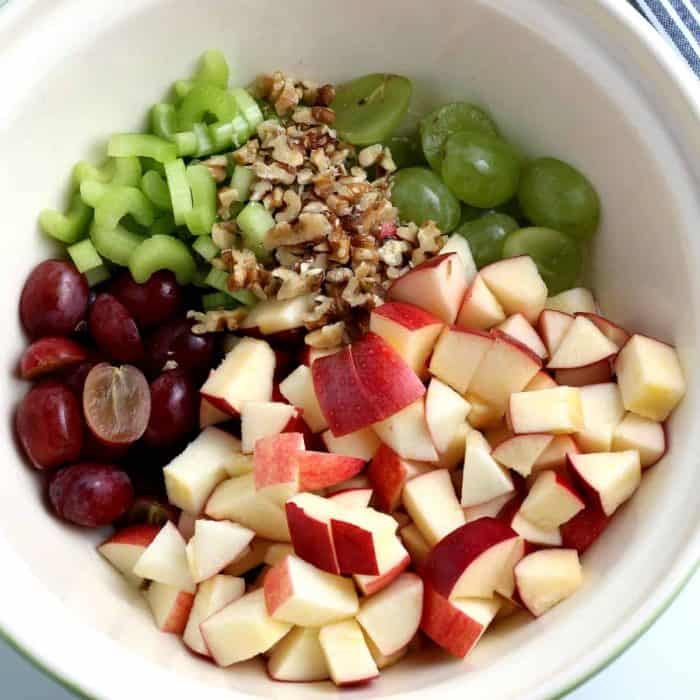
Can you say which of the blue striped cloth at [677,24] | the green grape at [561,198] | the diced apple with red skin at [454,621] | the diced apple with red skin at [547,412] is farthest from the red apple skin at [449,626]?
the blue striped cloth at [677,24]

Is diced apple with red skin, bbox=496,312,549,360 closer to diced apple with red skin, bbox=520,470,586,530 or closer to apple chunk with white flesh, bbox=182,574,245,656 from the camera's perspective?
diced apple with red skin, bbox=520,470,586,530

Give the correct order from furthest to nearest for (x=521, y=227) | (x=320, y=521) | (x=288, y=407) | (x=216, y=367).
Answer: (x=521, y=227) < (x=216, y=367) < (x=288, y=407) < (x=320, y=521)

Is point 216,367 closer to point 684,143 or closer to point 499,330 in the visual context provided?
point 499,330

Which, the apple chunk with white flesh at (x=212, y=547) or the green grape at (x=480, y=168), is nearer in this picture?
the apple chunk with white flesh at (x=212, y=547)

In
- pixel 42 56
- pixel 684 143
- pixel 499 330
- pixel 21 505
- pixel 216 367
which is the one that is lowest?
pixel 21 505

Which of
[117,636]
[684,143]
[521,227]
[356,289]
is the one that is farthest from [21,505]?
[684,143]

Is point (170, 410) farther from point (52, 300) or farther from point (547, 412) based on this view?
point (547, 412)

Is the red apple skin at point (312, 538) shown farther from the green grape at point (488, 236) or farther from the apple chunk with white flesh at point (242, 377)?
the green grape at point (488, 236)
